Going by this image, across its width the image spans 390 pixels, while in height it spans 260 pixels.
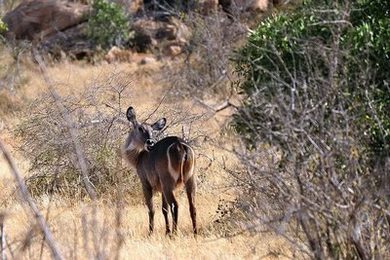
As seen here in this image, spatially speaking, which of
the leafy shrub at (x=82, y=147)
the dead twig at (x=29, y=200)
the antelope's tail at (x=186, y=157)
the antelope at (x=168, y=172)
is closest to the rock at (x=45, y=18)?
the leafy shrub at (x=82, y=147)

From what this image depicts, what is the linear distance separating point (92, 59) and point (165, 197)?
79.7 feet

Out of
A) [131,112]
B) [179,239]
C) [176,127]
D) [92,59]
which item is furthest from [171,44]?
[179,239]

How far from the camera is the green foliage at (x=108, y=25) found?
112ft

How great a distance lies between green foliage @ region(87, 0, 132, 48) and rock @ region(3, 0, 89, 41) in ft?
6.70

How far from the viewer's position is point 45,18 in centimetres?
3750

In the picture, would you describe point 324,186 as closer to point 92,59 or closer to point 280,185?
point 280,185

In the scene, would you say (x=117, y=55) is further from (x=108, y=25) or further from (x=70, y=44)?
(x=70, y=44)

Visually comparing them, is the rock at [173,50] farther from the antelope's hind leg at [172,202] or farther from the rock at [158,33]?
the antelope's hind leg at [172,202]

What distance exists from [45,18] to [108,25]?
3.86 metres

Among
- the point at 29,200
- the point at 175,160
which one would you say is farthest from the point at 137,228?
the point at 29,200

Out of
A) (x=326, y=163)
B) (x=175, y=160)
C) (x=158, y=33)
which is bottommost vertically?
(x=158, y=33)

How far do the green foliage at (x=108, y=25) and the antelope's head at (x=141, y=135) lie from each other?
73.7 feet

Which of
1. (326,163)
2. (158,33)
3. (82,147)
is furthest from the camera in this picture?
(158,33)

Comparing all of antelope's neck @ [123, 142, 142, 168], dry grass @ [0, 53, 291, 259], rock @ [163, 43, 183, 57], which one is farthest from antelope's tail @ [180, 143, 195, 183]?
rock @ [163, 43, 183, 57]
